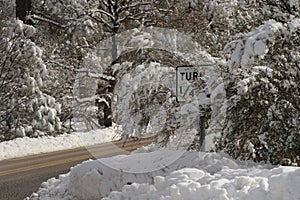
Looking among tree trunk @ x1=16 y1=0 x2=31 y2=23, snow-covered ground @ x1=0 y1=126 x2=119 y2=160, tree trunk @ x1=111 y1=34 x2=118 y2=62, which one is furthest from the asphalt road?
tree trunk @ x1=16 y1=0 x2=31 y2=23

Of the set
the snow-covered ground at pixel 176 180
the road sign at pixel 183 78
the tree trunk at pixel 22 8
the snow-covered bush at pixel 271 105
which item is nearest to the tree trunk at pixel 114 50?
the tree trunk at pixel 22 8

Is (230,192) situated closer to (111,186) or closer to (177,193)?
(177,193)

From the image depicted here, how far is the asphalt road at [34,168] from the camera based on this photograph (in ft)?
30.7

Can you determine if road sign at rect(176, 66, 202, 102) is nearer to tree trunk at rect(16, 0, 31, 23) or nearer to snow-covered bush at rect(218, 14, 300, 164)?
snow-covered bush at rect(218, 14, 300, 164)

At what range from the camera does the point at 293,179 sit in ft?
17.0

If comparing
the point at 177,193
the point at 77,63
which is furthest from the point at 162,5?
the point at 177,193

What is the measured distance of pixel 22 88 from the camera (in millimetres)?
18031

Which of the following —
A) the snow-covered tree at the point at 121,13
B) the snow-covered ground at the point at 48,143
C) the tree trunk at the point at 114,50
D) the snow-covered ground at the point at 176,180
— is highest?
the snow-covered tree at the point at 121,13

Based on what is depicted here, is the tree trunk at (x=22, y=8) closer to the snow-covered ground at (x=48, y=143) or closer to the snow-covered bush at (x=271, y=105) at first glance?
the snow-covered ground at (x=48, y=143)

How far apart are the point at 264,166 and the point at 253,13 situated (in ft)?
9.91

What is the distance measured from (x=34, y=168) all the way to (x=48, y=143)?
5.33 metres

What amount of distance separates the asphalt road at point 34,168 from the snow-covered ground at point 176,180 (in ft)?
2.87

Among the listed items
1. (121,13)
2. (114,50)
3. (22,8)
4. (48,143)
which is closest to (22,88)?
(48,143)

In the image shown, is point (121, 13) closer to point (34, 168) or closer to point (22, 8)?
point (22, 8)
